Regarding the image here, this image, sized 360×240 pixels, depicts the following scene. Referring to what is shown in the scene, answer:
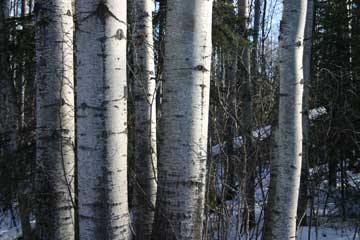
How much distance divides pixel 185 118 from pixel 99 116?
0.47 m

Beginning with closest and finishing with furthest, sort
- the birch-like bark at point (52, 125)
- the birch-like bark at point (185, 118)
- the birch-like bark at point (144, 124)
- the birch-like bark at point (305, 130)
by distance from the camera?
the birch-like bark at point (185, 118) → the birch-like bark at point (52, 125) → the birch-like bark at point (144, 124) → the birch-like bark at point (305, 130)

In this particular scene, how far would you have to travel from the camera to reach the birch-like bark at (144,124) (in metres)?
3.28

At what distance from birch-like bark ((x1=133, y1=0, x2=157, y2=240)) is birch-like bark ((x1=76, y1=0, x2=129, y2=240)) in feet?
3.51

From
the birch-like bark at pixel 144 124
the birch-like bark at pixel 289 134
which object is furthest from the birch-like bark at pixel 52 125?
the birch-like bark at pixel 289 134

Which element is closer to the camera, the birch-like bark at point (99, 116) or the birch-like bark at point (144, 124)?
the birch-like bark at point (99, 116)

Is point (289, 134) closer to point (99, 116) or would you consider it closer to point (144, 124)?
point (144, 124)

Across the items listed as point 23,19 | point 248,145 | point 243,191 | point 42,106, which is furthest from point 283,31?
point 23,19

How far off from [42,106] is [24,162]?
7.48ft

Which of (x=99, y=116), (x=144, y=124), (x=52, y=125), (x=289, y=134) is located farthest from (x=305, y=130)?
(x=99, y=116)

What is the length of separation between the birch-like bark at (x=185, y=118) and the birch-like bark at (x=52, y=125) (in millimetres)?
1157

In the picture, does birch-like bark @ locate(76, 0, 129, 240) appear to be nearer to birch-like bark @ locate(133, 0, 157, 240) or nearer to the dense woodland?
the dense woodland

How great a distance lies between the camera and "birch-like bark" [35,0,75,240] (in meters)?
3.06

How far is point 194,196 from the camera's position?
2.24m

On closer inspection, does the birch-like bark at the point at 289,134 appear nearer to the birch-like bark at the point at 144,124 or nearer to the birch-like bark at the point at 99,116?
the birch-like bark at the point at 144,124
